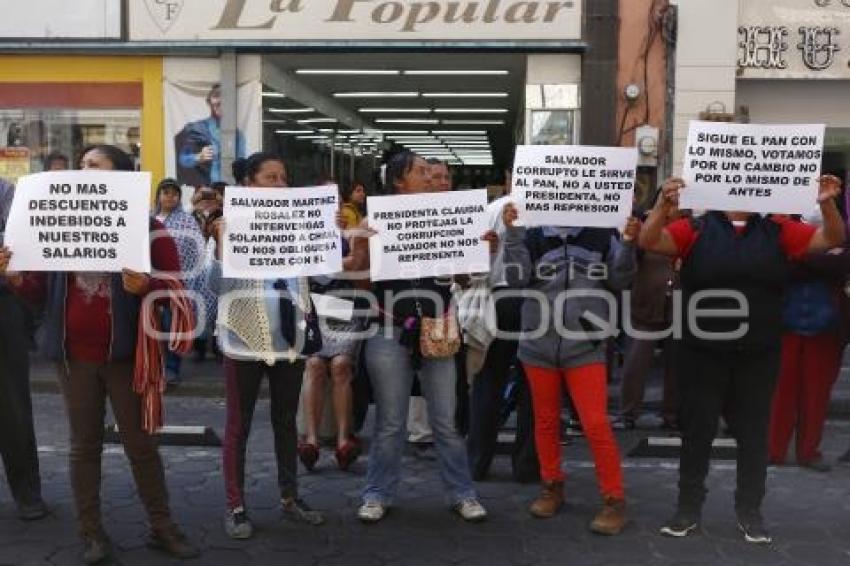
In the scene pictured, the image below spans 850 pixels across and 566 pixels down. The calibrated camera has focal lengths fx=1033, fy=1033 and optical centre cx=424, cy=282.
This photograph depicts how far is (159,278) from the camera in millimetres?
4727

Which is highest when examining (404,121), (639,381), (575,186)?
(404,121)

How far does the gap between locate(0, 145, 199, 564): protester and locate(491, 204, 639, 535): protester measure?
1817mm

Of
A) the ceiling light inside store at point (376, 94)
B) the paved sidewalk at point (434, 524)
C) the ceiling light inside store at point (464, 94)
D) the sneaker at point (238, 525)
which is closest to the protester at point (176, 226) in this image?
the paved sidewalk at point (434, 524)

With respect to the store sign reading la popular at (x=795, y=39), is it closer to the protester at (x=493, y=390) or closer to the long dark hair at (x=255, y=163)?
the protester at (x=493, y=390)

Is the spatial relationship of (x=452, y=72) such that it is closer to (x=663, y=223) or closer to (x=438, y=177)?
(x=438, y=177)

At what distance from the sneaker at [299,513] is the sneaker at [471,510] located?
0.72 m

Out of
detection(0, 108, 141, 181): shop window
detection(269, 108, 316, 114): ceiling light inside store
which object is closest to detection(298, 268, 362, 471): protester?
detection(0, 108, 141, 181): shop window

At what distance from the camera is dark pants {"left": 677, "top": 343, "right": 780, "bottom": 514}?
5.02 metres

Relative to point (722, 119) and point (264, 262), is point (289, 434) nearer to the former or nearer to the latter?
point (264, 262)

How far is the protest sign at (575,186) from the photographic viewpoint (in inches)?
204

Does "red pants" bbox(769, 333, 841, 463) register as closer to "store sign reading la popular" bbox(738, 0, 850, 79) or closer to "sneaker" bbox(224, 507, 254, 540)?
"sneaker" bbox(224, 507, 254, 540)

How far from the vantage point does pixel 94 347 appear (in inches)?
182

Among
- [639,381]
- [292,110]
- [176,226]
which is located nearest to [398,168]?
[639,381]

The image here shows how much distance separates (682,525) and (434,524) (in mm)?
1251
